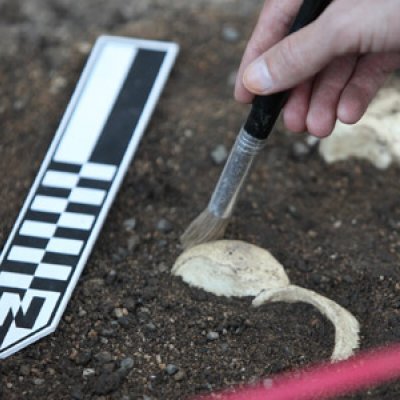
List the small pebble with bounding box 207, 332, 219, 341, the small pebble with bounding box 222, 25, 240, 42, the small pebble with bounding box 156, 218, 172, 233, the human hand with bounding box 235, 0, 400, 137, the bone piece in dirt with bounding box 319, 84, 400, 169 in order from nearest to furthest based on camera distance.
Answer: the human hand with bounding box 235, 0, 400, 137, the small pebble with bounding box 207, 332, 219, 341, the small pebble with bounding box 156, 218, 172, 233, the bone piece in dirt with bounding box 319, 84, 400, 169, the small pebble with bounding box 222, 25, 240, 42

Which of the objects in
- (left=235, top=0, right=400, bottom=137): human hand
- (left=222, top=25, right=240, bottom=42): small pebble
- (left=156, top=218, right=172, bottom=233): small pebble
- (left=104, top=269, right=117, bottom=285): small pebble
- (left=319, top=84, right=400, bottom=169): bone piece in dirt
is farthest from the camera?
(left=222, top=25, right=240, bottom=42): small pebble

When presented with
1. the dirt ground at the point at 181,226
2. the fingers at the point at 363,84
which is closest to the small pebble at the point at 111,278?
the dirt ground at the point at 181,226

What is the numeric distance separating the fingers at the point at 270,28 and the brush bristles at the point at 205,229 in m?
0.28

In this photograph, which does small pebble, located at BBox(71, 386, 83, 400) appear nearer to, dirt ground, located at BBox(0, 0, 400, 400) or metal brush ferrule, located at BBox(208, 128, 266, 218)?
dirt ground, located at BBox(0, 0, 400, 400)

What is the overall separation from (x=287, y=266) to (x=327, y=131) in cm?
32

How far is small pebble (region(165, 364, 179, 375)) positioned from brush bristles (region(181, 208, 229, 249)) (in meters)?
0.31

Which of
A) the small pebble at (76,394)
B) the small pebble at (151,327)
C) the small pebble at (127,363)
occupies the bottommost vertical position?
the small pebble at (76,394)

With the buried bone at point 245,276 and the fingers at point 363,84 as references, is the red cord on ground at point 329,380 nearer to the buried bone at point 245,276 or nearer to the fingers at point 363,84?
the buried bone at point 245,276

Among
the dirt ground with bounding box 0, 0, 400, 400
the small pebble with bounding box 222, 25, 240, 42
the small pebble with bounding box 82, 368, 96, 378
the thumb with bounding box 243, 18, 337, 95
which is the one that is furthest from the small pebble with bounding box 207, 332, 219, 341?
the small pebble with bounding box 222, 25, 240, 42

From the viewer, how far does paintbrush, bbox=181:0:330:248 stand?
147 centimetres

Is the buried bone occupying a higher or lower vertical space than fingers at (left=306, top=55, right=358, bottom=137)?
lower

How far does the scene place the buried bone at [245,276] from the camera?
5.35 ft

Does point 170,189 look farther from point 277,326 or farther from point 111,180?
point 277,326

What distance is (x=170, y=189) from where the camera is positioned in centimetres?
197
